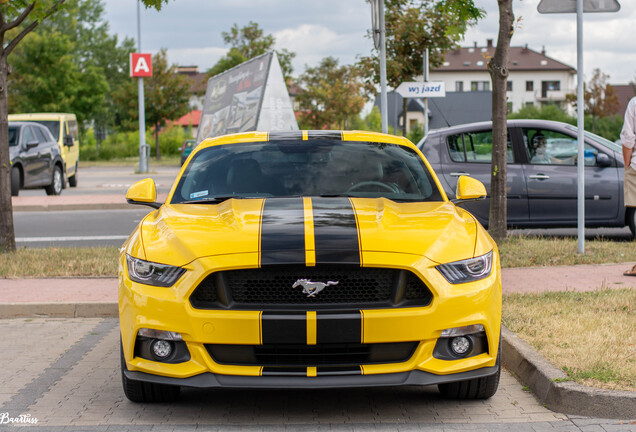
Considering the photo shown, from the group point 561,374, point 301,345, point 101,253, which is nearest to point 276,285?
point 301,345

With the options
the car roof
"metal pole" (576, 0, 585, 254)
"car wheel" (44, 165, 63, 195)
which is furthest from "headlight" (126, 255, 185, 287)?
"car wheel" (44, 165, 63, 195)

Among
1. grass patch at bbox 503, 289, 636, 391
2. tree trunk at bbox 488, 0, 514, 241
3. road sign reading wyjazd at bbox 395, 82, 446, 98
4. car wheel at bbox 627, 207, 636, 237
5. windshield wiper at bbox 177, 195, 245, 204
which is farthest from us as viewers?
road sign reading wyjazd at bbox 395, 82, 446, 98

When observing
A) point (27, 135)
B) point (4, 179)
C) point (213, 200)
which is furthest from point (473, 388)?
point (27, 135)

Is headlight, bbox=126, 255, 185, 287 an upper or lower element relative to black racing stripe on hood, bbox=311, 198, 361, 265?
lower

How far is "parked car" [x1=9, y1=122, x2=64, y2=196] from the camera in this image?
66.5ft

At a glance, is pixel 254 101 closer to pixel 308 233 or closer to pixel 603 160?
pixel 603 160

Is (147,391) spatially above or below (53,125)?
below

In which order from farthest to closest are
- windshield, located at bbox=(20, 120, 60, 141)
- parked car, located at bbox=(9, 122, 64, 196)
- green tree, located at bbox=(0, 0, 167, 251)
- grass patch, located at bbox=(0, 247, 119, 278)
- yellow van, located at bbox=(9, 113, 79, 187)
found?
windshield, located at bbox=(20, 120, 60, 141), yellow van, located at bbox=(9, 113, 79, 187), parked car, located at bbox=(9, 122, 64, 196), green tree, located at bbox=(0, 0, 167, 251), grass patch, located at bbox=(0, 247, 119, 278)

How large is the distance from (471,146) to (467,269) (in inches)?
314

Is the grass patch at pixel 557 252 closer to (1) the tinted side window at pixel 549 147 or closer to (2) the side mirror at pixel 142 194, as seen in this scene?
(1) the tinted side window at pixel 549 147

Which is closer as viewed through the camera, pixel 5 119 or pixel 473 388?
pixel 473 388

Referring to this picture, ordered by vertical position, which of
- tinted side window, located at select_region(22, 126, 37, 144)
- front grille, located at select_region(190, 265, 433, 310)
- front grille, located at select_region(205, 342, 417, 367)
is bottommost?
front grille, located at select_region(205, 342, 417, 367)

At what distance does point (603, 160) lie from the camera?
11.7 metres

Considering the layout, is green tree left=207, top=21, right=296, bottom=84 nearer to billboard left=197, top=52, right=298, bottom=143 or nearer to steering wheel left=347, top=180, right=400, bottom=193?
billboard left=197, top=52, right=298, bottom=143
